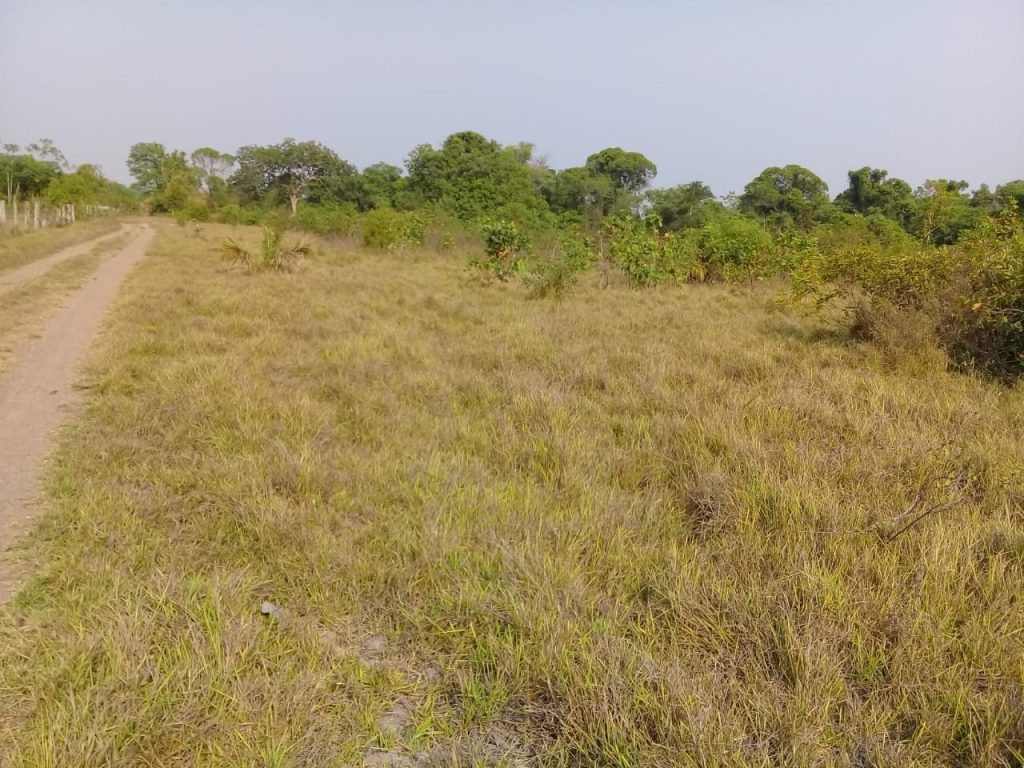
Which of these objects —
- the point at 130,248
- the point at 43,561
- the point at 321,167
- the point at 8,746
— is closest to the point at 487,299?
the point at 43,561

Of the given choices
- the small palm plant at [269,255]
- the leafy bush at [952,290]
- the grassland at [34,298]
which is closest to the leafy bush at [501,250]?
the small palm plant at [269,255]

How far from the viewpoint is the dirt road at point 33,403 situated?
285 cm

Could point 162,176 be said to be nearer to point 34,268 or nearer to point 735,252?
point 34,268

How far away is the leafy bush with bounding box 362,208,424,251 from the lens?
21000mm

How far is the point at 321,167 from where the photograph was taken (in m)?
52.3

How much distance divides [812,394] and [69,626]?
4.81 m

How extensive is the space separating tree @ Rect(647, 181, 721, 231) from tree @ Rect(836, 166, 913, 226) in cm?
666

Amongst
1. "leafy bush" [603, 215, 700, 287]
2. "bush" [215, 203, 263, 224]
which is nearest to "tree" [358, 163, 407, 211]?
"bush" [215, 203, 263, 224]

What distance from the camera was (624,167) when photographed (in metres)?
43.7

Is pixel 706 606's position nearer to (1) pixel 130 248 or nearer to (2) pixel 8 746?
(2) pixel 8 746

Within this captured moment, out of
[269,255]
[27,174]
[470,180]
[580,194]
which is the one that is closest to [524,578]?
[269,255]

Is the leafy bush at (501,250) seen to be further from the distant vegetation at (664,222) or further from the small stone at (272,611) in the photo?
the small stone at (272,611)

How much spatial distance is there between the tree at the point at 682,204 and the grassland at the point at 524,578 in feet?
86.7

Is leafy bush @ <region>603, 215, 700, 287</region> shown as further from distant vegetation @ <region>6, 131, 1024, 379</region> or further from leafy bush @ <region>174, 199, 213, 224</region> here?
leafy bush @ <region>174, 199, 213, 224</region>
